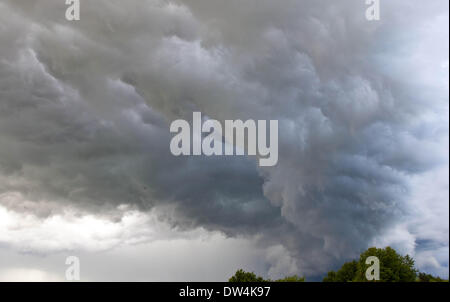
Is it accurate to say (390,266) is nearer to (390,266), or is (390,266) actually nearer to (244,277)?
(390,266)

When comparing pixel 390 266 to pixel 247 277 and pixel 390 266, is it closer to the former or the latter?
pixel 390 266

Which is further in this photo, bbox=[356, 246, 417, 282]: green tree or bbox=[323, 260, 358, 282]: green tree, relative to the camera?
bbox=[323, 260, 358, 282]: green tree

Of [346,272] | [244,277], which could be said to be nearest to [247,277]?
[244,277]

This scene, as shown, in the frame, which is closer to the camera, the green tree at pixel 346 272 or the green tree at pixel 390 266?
the green tree at pixel 390 266

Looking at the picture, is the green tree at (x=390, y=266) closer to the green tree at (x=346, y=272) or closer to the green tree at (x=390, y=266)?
the green tree at (x=390, y=266)

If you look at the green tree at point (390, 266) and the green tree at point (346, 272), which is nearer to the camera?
the green tree at point (390, 266)

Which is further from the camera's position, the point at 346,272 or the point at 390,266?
the point at 346,272

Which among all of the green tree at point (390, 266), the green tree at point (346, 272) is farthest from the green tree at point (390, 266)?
the green tree at point (346, 272)

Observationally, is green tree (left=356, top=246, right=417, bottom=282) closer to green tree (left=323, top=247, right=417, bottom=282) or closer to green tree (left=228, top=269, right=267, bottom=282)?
green tree (left=323, top=247, right=417, bottom=282)

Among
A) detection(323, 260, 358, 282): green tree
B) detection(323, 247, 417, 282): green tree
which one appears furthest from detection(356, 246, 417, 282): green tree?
detection(323, 260, 358, 282): green tree

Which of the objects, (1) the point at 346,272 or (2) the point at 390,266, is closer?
(2) the point at 390,266
